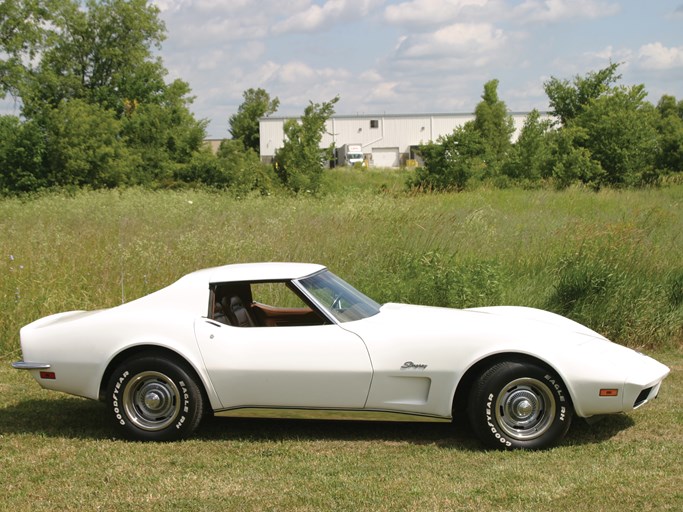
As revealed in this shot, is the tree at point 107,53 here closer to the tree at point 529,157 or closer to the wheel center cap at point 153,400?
the tree at point 529,157

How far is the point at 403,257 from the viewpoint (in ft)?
37.1

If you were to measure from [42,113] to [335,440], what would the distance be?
34726 millimetres

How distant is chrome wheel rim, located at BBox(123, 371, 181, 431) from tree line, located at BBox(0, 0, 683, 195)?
67.3 ft

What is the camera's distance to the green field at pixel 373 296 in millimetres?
4719

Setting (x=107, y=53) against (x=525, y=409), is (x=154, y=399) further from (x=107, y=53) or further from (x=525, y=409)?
(x=107, y=53)

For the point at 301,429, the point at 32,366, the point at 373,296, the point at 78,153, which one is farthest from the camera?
the point at 78,153

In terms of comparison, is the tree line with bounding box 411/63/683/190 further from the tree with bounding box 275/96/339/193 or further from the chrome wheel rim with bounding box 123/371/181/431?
the chrome wheel rim with bounding box 123/371/181/431

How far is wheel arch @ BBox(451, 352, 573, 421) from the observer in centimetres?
536

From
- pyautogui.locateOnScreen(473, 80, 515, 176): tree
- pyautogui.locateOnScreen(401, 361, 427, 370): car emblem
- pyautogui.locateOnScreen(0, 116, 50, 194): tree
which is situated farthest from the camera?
pyautogui.locateOnScreen(473, 80, 515, 176): tree

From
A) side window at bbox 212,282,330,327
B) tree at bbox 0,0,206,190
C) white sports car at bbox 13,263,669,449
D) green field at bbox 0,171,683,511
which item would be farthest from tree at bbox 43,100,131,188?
white sports car at bbox 13,263,669,449

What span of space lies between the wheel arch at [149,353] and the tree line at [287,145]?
66.9 ft

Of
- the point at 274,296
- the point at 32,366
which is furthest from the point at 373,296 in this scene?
the point at 32,366

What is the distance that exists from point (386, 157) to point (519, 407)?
80660 mm

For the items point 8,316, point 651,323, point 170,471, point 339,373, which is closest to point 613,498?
point 339,373
